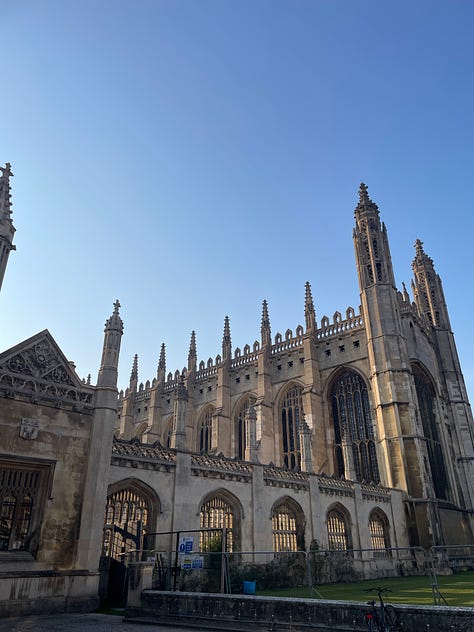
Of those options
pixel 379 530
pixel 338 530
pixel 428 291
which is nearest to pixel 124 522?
pixel 338 530

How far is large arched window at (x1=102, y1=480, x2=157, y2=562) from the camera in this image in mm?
13992

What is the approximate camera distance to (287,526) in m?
20.6

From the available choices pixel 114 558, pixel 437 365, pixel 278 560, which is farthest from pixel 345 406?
pixel 114 558

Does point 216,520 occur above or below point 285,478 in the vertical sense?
below

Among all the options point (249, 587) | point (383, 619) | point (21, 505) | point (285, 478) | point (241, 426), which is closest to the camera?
point (383, 619)

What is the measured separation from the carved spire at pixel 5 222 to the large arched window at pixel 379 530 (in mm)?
22368

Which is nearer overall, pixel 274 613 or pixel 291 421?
pixel 274 613

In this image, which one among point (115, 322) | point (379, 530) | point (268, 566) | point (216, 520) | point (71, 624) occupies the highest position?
point (115, 322)

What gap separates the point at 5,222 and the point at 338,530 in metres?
19.8

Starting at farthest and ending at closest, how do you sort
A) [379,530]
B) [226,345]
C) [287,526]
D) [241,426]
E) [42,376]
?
[226,345], [241,426], [379,530], [287,526], [42,376]

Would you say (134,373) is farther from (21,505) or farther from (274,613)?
(274,613)

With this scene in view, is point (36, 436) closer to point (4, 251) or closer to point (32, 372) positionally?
point (32, 372)

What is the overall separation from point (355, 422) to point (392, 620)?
2836cm

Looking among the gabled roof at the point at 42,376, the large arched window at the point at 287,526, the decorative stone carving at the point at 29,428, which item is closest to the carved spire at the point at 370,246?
the large arched window at the point at 287,526
